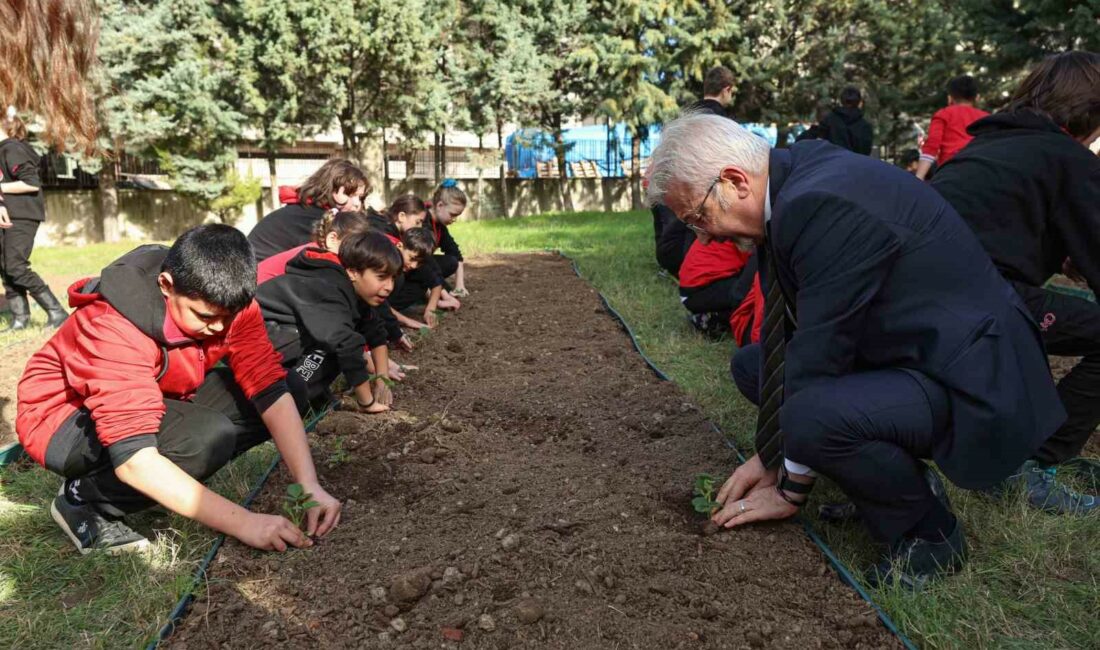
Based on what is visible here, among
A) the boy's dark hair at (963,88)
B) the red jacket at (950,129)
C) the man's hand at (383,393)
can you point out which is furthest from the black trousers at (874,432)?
the boy's dark hair at (963,88)

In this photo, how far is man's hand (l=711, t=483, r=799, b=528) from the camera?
2.43 meters

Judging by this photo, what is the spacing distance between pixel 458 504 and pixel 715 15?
16.6m

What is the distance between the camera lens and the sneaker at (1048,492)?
2.63m

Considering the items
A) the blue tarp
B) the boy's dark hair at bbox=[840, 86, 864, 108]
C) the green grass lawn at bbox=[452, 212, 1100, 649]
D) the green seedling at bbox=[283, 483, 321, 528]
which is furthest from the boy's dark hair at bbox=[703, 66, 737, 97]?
the blue tarp

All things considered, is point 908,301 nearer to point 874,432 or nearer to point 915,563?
point 874,432

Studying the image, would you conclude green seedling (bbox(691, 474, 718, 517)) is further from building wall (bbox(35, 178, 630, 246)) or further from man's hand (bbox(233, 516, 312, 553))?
building wall (bbox(35, 178, 630, 246))

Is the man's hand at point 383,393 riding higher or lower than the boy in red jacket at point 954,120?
lower

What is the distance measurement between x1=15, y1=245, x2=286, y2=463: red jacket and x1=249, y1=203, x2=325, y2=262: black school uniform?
96.0 inches

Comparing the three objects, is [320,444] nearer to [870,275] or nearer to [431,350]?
[431,350]

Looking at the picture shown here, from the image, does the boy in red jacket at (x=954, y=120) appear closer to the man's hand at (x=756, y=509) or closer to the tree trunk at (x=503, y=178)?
the man's hand at (x=756, y=509)

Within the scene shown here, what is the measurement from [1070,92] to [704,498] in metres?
1.86

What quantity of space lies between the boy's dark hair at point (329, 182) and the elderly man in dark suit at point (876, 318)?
10.9 ft

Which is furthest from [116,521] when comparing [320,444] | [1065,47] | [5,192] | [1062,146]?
[1065,47]

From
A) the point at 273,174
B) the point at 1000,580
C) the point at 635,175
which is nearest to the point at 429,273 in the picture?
the point at 1000,580
